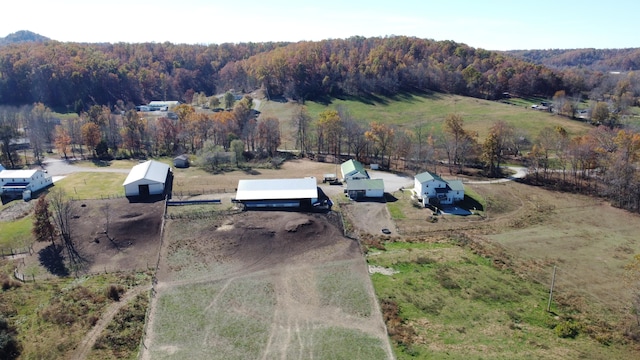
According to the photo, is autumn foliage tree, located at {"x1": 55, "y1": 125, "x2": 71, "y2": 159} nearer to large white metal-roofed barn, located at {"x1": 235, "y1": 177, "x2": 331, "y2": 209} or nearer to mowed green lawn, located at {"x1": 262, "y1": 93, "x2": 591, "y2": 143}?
mowed green lawn, located at {"x1": 262, "y1": 93, "x2": 591, "y2": 143}

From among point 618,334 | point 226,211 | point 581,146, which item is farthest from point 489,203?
point 226,211

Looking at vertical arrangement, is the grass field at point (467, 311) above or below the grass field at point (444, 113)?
below

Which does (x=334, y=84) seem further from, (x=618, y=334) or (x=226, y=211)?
(x=618, y=334)

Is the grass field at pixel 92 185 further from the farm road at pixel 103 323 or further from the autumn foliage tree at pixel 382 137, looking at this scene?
the autumn foliage tree at pixel 382 137

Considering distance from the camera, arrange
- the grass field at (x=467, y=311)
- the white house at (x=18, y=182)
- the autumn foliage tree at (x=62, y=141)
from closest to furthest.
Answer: the grass field at (x=467, y=311) → the white house at (x=18, y=182) → the autumn foliage tree at (x=62, y=141)

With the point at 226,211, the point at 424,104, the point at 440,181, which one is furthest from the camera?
the point at 424,104

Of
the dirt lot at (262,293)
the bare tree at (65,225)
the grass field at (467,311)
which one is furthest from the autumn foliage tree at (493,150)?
the bare tree at (65,225)
